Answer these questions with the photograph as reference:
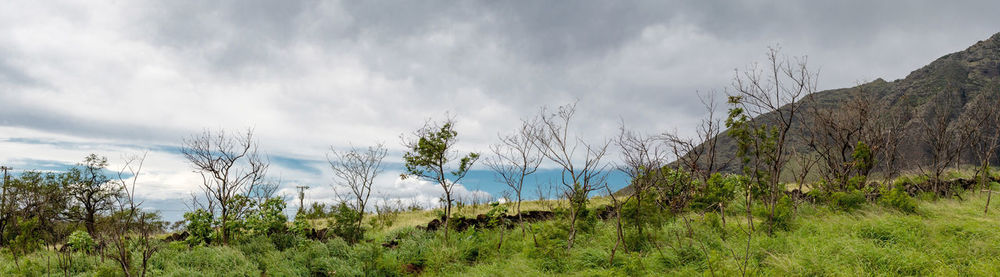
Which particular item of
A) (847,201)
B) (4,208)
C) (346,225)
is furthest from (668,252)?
(4,208)

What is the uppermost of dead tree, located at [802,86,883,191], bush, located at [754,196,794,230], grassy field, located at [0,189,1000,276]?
dead tree, located at [802,86,883,191]

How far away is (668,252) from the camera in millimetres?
8141

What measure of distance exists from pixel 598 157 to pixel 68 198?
32.7 meters

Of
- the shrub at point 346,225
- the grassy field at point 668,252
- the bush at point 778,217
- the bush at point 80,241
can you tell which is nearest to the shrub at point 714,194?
the grassy field at point 668,252

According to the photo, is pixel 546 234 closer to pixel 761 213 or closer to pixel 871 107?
pixel 761 213

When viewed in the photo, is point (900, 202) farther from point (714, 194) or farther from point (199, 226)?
point (199, 226)

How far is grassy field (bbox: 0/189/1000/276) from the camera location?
21.8ft

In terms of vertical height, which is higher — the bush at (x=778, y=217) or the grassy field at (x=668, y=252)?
the bush at (x=778, y=217)

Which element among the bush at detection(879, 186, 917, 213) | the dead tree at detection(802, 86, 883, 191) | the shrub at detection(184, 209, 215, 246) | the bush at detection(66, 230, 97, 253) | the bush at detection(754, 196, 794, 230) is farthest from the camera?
the dead tree at detection(802, 86, 883, 191)

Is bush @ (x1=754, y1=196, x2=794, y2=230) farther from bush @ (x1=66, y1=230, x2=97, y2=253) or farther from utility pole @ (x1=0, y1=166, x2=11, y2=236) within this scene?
utility pole @ (x1=0, y1=166, x2=11, y2=236)

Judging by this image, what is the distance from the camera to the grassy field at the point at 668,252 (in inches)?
261

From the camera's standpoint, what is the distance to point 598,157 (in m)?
10.5

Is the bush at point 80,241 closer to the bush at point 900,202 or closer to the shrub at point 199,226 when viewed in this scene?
the shrub at point 199,226

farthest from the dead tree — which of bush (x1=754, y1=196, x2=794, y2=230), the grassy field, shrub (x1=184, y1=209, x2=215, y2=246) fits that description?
shrub (x1=184, y1=209, x2=215, y2=246)
